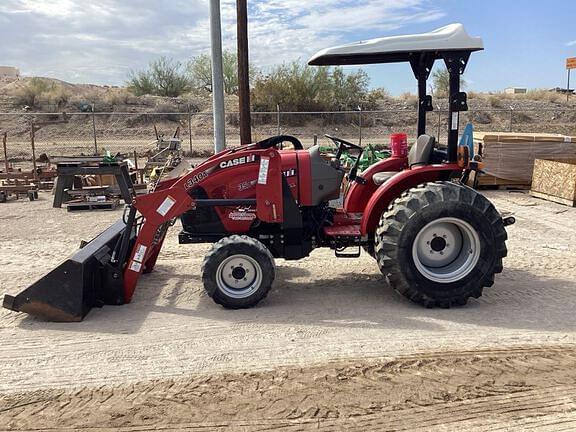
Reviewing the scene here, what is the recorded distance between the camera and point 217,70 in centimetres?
1023

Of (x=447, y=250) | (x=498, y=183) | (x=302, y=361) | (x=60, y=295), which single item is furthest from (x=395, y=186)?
(x=498, y=183)

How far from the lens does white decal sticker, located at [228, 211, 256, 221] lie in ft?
17.4

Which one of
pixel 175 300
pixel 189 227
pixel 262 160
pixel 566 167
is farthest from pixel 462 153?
pixel 566 167

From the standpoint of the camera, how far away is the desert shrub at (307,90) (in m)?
29.5

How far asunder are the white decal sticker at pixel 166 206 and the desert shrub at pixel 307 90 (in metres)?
25.2

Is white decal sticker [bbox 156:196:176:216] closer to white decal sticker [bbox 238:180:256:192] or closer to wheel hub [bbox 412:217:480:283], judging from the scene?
white decal sticker [bbox 238:180:256:192]

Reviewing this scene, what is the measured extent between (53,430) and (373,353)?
224 cm

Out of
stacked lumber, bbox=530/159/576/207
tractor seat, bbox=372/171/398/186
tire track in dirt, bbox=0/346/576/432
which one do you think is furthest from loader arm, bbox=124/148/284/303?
stacked lumber, bbox=530/159/576/207

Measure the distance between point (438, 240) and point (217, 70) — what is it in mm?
6564

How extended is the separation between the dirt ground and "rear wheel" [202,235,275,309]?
149 mm

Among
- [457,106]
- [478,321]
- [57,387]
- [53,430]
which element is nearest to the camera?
[53,430]

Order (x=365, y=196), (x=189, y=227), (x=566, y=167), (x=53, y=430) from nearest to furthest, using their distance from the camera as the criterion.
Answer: (x=53, y=430) < (x=189, y=227) < (x=365, y=196) < (x=566, y=167)

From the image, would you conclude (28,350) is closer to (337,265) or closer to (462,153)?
(337,265)

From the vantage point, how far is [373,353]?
13.3 feet
